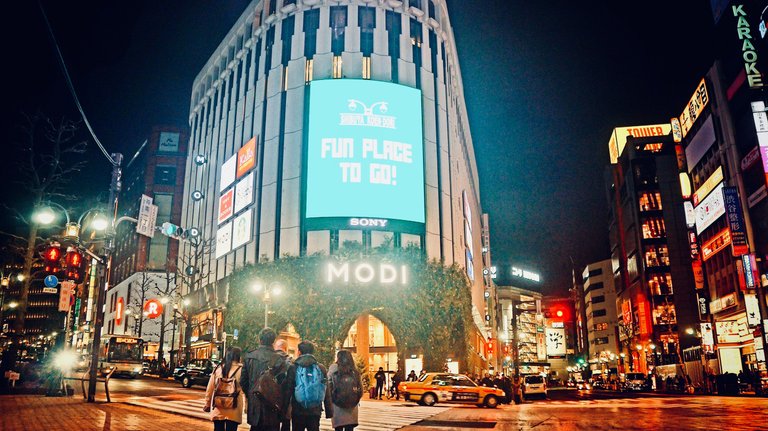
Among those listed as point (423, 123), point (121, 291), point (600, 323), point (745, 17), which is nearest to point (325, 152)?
point (423, 123)

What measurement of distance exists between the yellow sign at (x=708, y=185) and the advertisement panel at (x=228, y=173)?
4200cm

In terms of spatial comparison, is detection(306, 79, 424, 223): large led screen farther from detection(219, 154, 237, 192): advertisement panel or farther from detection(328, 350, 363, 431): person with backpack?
detection(328, 350, 363, 431): person with backpack

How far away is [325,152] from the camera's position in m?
37.4

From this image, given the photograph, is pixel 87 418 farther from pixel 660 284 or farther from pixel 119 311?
pixel 660 284

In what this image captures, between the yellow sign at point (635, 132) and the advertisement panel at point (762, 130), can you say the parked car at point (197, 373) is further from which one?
the yellow sign at point (635, 132)

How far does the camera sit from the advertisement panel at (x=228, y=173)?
150ft

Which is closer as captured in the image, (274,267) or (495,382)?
(495,382)

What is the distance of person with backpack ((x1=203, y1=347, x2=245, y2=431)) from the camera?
24.6 feet

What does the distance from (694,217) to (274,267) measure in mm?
43484

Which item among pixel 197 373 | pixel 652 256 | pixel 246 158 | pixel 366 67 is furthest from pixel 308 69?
pixel 652 256

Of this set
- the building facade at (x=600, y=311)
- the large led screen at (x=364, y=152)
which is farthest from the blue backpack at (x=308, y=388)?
the building facade at (x=600, y=311)

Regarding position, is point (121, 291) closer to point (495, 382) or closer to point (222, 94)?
point (222, 94)

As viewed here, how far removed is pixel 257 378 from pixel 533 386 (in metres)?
27.8

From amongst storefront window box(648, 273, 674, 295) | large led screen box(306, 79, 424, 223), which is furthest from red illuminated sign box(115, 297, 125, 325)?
storefront window box(648, 273, 674, 295)
